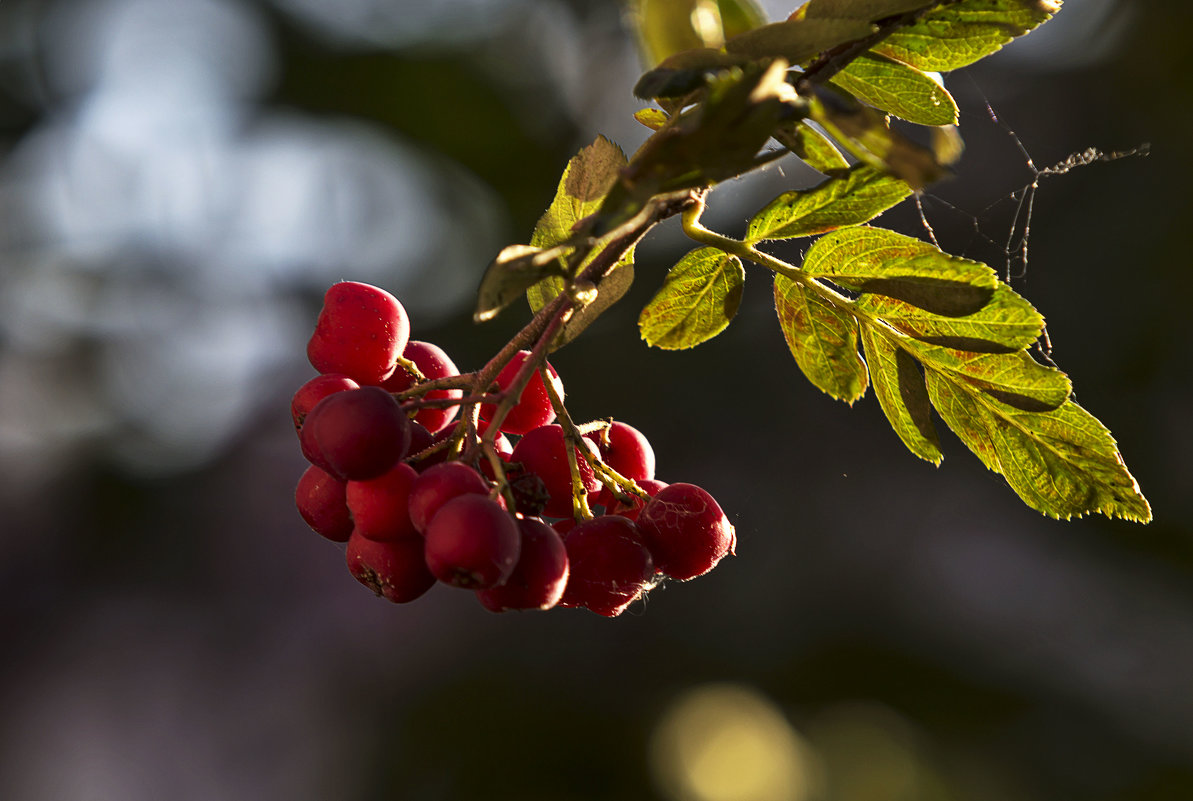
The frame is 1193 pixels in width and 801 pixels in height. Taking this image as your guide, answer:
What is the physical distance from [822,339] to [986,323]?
126 mm

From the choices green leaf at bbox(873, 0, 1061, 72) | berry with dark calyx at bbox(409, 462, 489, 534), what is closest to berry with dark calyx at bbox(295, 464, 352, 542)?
berry with dark calyx at bbox(409, 462, 489, 534)

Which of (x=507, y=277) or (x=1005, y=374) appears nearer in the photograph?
(x=507, y=277)

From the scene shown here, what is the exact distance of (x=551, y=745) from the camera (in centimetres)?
361

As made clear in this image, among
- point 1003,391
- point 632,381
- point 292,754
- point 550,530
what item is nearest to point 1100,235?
point 632,381

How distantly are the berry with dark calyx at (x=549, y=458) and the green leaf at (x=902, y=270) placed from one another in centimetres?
22

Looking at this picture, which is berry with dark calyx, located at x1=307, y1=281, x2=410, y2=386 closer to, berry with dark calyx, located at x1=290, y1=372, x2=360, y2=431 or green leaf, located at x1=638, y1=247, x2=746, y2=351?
berry with dark calyx, located at x1=290, y1=372, x2=360, y2=431

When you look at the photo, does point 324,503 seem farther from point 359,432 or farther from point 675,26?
point 675,26

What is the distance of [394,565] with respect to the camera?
581 millimetres

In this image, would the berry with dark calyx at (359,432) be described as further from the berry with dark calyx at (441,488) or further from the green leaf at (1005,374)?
the green leaf at (1005,374)

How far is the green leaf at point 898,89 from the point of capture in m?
0.59

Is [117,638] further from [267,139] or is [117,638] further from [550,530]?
[550,530]

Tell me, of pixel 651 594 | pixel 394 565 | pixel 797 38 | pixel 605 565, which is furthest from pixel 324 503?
pixel 651 594

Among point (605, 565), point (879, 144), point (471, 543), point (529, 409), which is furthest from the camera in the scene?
point (529, 409)

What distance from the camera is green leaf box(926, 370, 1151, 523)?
2.09ft
